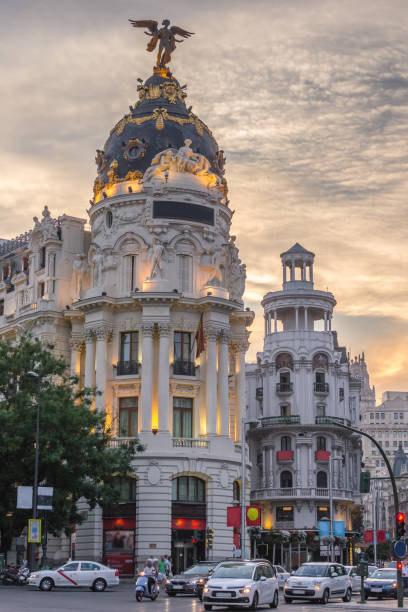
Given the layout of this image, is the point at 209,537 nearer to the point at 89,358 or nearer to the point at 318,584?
the point at 89,358

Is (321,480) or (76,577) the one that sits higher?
(321,480)

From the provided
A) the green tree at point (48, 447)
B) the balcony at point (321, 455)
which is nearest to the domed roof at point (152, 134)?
the green tree at point (48, 447)

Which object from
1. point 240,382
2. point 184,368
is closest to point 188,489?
point 184,368

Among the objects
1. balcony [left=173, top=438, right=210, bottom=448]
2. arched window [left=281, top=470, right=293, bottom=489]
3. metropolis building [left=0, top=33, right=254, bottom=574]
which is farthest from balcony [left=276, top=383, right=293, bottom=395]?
balcony [left=173, top=438, right=210, bottom=448]

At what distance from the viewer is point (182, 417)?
2645 inches

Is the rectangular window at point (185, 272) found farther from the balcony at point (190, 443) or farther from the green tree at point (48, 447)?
the green tree at point (48, 447)

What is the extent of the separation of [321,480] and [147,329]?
31936 mm

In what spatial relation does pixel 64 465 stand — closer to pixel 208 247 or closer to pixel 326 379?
pixel 208 247

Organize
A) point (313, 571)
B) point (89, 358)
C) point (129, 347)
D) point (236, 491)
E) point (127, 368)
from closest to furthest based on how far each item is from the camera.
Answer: point (313, 571) → point (127, 368) → point (129, 347) → point (89, 358) → point (236, 491)

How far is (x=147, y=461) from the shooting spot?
63.7 meters

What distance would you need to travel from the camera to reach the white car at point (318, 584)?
3862 centimetres

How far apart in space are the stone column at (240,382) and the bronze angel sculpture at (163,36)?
24098 millimetres

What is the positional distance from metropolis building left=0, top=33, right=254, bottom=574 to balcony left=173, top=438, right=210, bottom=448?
98mm

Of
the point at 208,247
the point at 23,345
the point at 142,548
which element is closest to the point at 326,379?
the point at 208,247
